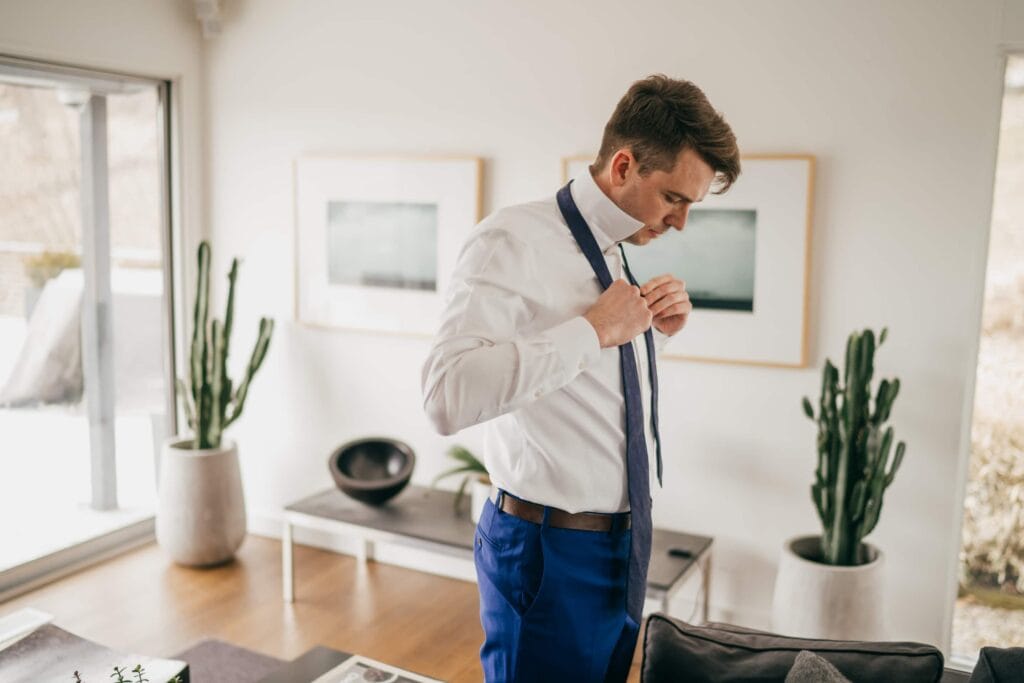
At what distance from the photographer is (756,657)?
1460 mm

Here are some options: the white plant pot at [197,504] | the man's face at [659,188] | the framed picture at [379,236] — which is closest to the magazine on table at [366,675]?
the man's face at [659,188]

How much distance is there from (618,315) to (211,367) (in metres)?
2.83

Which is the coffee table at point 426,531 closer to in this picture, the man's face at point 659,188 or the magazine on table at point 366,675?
the magazine on table at point 366,675

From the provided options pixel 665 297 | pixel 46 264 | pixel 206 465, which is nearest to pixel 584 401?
pixel 665 297

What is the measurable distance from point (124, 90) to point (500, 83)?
171 centimetres

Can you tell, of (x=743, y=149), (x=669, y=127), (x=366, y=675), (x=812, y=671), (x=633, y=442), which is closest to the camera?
(x=812, y=671)

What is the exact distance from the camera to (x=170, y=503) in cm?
383

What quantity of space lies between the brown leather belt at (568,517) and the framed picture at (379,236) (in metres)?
2.03

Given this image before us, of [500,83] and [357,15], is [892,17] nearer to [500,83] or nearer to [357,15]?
[500,83]

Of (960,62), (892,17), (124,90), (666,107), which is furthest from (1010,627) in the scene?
(124,90)

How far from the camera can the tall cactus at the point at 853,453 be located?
277 cm

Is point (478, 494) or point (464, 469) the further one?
point (464, 469)

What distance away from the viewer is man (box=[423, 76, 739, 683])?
1.58 metres

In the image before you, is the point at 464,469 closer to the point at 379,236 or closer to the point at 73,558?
the point at 379,236
